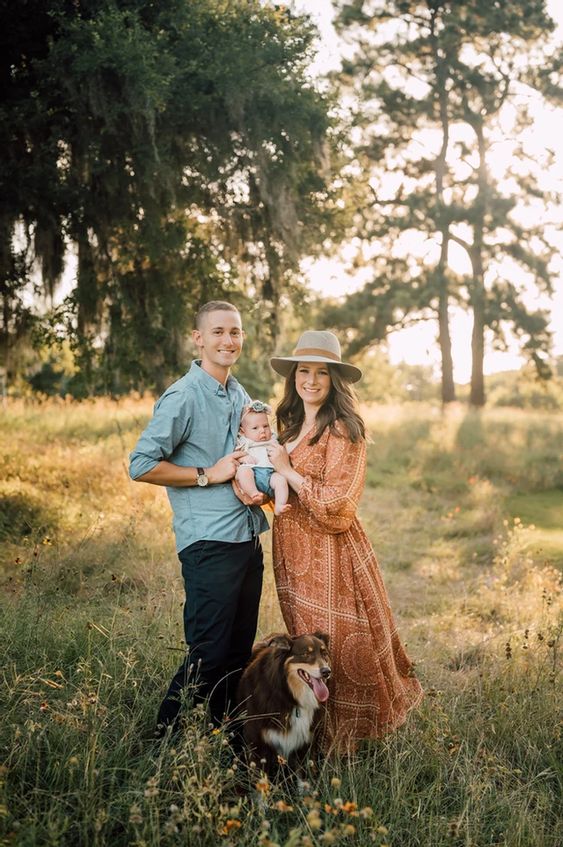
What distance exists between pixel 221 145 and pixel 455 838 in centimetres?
743

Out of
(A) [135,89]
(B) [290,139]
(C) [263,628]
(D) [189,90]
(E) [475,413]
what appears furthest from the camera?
(E) [475,413]

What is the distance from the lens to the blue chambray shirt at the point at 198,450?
3.60 metres

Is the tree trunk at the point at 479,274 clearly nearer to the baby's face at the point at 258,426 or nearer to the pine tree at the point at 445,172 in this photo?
the pine tree at the point at 445,172

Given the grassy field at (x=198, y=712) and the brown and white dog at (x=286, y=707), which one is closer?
the grassy field at (x=198, y=712)

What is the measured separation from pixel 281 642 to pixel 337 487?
812mm

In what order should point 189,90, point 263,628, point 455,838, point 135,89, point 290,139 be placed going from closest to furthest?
point 455,838, point 263,628, point 135,89, point 189,90, point 290,139

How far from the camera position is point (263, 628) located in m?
5.43

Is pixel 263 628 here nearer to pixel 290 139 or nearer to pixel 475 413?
pixel 290 139

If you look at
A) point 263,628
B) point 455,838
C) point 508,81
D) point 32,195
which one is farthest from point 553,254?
point 455,838

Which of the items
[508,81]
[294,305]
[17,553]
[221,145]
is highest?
[508,81]

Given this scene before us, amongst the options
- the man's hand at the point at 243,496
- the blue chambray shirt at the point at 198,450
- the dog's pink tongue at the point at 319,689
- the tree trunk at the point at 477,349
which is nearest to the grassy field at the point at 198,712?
the dog's pink tongue at the point at 319,689

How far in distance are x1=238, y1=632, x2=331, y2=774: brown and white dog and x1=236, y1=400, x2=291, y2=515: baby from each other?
698 millimetres

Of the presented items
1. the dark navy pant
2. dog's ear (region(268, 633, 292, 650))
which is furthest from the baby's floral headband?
dog's ear (region(268, 633, 292, 650))

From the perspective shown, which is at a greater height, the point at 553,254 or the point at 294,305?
the point at 553,254
